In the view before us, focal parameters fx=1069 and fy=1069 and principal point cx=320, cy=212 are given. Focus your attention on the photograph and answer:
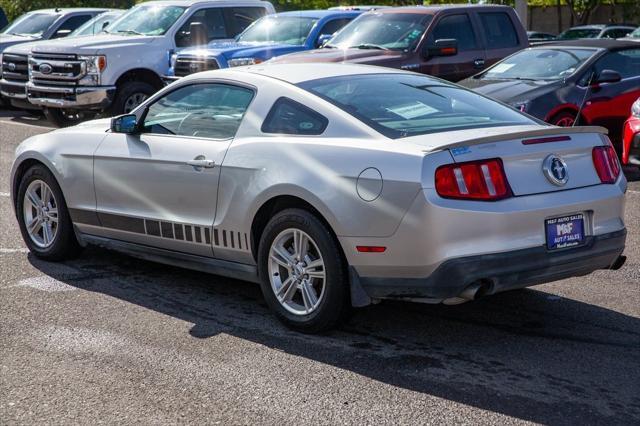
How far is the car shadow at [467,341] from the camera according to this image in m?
5.15

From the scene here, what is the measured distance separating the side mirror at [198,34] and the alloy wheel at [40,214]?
32.9 feet

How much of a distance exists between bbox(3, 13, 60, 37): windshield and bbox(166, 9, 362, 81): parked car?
6.08 m

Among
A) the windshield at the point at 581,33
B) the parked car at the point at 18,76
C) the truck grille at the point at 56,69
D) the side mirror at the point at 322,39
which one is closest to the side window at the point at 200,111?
the side mirror at the point at 322,39

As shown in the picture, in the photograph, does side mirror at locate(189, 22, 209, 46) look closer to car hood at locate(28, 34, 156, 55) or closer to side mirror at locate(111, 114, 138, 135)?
car hood at locate(28, 34, 156, 55)

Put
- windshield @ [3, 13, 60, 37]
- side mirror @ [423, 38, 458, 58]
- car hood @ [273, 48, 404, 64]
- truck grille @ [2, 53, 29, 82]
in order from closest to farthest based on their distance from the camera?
car hood @ [273, 48, 404, 64]
side mirror @ [423, 38, 458, 58]
truck grille @ [2, 53, 29, 82]
windshield @ [3, 13, 60, 37]

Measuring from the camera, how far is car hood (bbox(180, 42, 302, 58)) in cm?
1591

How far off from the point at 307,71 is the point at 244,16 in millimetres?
12049

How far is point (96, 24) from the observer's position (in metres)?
20.4

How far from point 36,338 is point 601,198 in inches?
131

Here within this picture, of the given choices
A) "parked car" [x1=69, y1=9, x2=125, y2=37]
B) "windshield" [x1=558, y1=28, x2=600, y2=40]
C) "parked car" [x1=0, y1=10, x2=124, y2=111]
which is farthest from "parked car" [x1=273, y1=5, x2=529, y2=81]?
"windshield" [x1=558, y1=28, x2=600, y2=40]

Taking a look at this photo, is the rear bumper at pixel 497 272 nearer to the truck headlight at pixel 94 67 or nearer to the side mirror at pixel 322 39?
the side mirror at pixel 322 39

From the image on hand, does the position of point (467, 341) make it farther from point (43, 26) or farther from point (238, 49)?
point (43, 26)

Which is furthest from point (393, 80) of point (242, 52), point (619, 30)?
point (619, 30)

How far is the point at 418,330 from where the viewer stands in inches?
248
